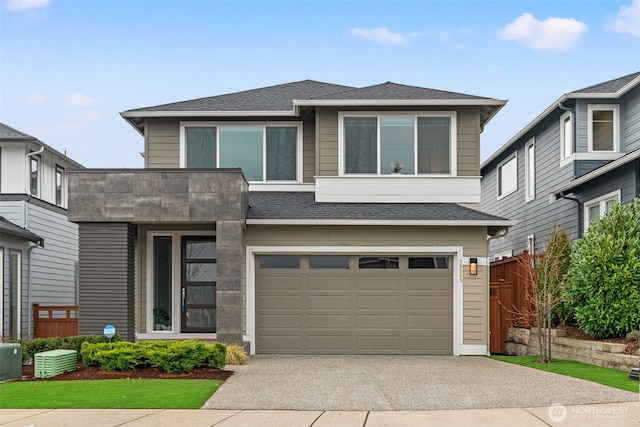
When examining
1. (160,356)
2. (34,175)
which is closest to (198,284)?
(160,356)

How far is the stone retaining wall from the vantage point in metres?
11.9

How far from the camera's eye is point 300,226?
15.1m

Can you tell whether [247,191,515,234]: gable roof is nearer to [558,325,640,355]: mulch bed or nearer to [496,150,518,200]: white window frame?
[558,325,640,355]: mulch bed

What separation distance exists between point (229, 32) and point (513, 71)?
7154 mm

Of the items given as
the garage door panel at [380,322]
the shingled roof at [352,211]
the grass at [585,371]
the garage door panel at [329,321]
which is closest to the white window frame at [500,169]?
the shingled roof at [352,211]

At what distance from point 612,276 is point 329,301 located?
5.60m

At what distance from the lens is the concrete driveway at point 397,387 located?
29.1ft

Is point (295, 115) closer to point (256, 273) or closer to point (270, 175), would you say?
point (270, 175)

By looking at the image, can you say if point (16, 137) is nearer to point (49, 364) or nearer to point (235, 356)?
point (49, 364)

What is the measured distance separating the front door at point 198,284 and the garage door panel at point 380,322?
325 cm

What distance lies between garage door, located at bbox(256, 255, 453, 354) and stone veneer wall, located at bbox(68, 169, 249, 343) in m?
1.61

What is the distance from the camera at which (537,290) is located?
1388cm

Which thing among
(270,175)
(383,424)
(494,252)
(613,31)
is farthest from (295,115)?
(494,252)

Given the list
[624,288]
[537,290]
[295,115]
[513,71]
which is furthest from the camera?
[513,71]
